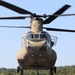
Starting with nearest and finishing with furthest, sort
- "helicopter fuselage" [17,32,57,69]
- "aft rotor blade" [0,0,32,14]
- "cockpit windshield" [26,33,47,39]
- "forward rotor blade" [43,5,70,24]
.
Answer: "helicopter fuselage" [17,32,57,69] → "aft rotor blade" [0,0,32,14] → "cockpit windshield" [26,33,47,39] → "forward rotor blade" [43,5,70,24]

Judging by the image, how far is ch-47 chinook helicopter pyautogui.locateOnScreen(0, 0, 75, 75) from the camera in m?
21.4

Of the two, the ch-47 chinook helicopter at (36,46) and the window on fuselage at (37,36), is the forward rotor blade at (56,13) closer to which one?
the ch-47 chinook helicopter at (36,46)

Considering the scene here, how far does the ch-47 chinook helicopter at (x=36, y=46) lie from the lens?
A: 21.4 meters

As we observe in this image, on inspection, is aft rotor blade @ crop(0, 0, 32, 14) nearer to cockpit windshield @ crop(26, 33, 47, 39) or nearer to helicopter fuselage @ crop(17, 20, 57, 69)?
helicopter fuselage @ crop(17, 20, 57, 69)

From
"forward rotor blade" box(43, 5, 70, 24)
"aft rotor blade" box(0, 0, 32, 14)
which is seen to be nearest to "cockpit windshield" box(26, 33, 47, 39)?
"aft rotor blade" box(0, 0, 32, 14)

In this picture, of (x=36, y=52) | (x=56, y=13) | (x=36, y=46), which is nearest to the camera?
(x=36, y=46)

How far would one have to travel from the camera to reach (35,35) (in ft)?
73.7

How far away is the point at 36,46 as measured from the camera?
21000mm

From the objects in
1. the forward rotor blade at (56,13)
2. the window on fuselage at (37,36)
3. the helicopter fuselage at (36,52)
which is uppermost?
the forward rotor blade at (56,13)

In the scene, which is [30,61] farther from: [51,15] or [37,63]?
[51,15]

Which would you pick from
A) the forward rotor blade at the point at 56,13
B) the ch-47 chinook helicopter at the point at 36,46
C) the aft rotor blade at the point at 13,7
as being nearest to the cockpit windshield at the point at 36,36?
the ch-47 chinook helicopter at the point at 36,46

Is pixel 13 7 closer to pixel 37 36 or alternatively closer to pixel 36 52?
pixel 37 36

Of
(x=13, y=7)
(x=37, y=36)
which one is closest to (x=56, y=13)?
(x=37, y=36)

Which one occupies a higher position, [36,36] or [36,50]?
[36,36]
